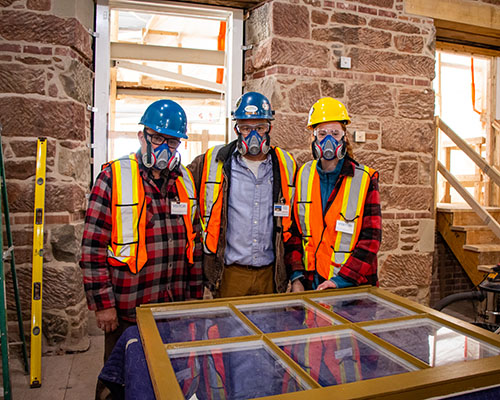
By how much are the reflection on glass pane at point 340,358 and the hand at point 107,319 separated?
Result: 114 cm

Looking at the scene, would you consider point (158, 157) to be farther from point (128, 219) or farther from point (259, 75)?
point (259, 75)

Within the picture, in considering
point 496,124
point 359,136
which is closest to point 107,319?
point 359,136

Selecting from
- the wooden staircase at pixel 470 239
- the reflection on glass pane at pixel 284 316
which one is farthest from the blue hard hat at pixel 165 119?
the wooden staircase at pixel 470 239

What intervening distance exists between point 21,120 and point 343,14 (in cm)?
306

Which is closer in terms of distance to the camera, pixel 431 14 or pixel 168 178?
pixel 168 178

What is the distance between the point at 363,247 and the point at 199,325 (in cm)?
115

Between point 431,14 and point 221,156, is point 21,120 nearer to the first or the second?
point 221,156

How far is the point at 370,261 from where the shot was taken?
227 cm

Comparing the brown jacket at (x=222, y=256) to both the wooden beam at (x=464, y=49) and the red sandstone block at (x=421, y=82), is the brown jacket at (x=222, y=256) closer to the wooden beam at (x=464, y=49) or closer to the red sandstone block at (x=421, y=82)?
the red sandstone block at (x=421, y=82)

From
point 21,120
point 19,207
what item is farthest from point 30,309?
point 21,120

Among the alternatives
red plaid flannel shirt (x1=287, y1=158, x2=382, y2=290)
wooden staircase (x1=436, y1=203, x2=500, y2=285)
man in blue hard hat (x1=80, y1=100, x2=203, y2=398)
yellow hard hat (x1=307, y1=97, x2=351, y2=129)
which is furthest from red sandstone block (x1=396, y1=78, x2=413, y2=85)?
man in blue hard hat (x1=80, y1=100, x2=203, y2=398)

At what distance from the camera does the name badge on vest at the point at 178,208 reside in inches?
88.9

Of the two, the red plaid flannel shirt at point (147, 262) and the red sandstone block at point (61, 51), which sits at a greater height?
the red sandstone block at point (61, 51)

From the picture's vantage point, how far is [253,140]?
2475 millimetres
